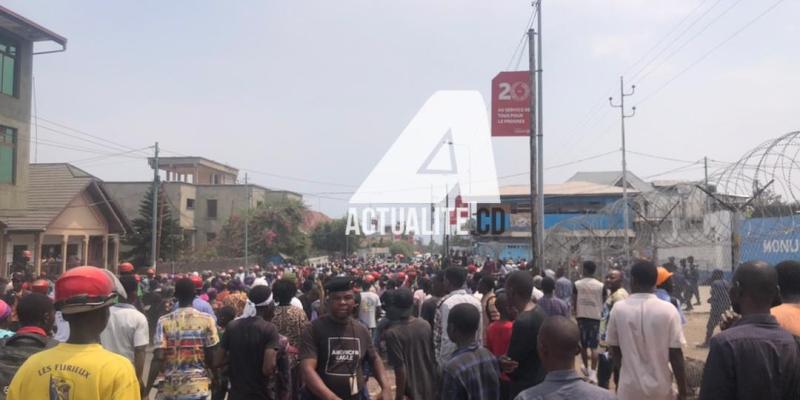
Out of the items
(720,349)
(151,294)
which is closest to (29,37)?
(151,294)

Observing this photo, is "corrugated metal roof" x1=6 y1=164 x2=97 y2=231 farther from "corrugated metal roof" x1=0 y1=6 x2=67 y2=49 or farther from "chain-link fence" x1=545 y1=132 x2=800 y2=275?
"chain-link fence" x1=545 y1=132 x2=800 y2=275

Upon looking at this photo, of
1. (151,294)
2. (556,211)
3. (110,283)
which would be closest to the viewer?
(110,283)

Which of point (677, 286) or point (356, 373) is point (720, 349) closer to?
point (356, 373)

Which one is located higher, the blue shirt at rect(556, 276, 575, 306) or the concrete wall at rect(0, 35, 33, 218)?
the concrete wall at rect(0, 35, 33, 218)

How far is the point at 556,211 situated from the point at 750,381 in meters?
52.9

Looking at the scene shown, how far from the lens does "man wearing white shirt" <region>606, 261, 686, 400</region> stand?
448cm

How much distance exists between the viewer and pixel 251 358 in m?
4.78

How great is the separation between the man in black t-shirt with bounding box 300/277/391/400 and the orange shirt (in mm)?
2439

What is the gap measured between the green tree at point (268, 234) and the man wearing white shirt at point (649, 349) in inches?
1619

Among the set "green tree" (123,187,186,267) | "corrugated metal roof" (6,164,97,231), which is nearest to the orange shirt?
"corrugated metal roof" (6,164,97,231)

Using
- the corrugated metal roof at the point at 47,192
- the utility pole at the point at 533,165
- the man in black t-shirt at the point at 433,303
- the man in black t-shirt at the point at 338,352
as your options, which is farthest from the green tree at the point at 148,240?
the man in black t-shirt at the point at 338,352

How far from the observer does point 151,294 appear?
1264cm

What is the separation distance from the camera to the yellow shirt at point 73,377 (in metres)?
2.38

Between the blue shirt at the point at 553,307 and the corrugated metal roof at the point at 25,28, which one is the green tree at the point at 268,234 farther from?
the blue shirt at the point at 553,307
